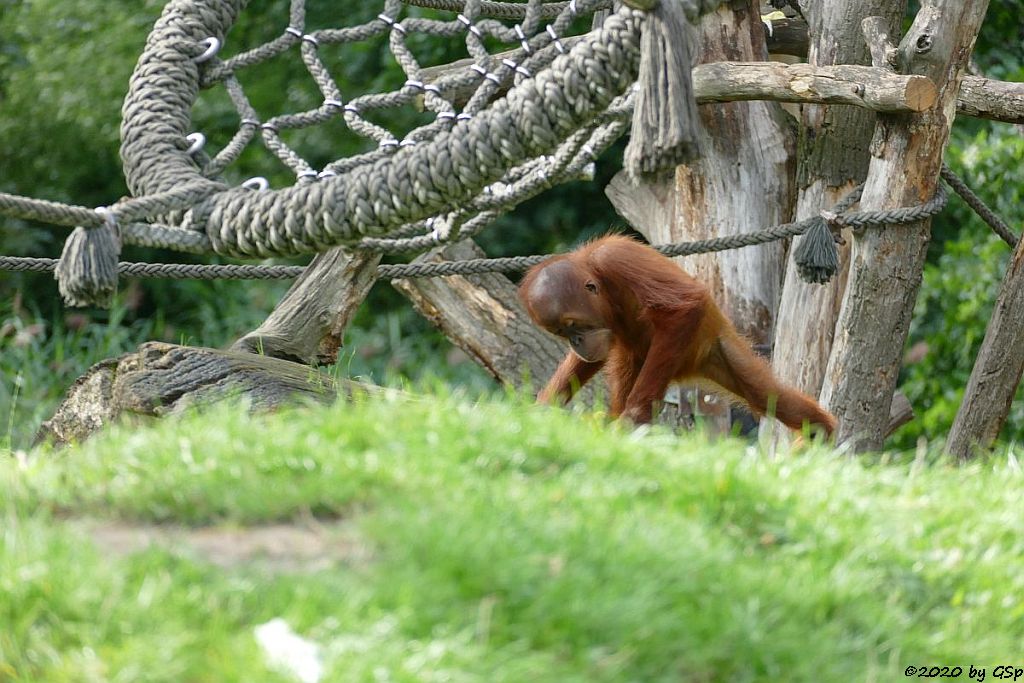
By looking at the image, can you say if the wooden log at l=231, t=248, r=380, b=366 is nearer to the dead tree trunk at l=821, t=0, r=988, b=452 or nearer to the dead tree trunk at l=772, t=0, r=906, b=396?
the dead tree trunk at l=772, t=0, r=906, b=396

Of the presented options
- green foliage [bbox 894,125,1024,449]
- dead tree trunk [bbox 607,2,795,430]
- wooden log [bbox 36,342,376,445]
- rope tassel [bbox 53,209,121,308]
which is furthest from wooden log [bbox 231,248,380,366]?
green foliage [bbox 894,125,1024,449]

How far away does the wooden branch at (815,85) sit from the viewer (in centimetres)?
439

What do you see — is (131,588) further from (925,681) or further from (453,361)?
(453,361)

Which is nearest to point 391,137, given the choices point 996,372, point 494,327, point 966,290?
point 494,327

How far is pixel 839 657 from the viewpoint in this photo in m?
2.38

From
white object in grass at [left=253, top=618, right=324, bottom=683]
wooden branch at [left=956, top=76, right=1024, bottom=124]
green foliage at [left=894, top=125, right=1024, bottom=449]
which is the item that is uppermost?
wooden branch at [left=956, top=76, right=1024, bottom=124]

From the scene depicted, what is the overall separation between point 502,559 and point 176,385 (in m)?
2.00

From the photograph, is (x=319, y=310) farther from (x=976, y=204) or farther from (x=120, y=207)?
(x=976, y=204)

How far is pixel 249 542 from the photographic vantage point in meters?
2.42

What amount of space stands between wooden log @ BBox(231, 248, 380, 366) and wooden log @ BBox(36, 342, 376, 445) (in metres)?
0.61

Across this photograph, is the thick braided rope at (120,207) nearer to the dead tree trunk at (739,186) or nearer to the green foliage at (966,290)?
the dead tree trunk at (739,186)

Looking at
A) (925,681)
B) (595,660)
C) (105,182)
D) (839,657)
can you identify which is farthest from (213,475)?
(105,182)

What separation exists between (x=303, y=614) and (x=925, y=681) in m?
1.11

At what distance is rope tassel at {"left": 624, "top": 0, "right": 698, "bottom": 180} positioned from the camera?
10.3ft
